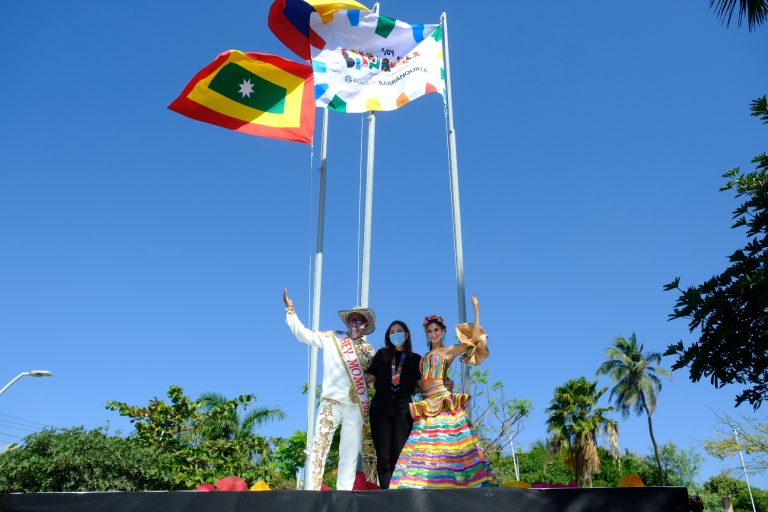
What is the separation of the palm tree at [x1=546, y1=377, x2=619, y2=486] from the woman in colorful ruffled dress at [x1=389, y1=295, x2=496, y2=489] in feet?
123

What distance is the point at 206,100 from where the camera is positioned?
11.2 metres

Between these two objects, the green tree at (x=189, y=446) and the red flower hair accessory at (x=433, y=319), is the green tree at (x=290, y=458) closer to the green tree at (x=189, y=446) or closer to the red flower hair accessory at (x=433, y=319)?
the green tree at (x=189, y=446)

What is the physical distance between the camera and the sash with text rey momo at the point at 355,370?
279 inches

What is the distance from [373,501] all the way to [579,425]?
4052 centimetres

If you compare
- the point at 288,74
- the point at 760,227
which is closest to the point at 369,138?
the point at 288,74

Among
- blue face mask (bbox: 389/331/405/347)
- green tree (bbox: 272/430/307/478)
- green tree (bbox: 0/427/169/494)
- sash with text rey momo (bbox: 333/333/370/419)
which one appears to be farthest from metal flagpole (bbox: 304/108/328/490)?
green tree (bbox: 272/430/307/478)

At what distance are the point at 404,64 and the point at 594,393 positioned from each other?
36.2 metres

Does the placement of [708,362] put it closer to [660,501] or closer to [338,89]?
[660,501]

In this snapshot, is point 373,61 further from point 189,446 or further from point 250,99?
→ point 189,446

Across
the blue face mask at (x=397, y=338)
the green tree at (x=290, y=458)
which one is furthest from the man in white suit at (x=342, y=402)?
the green tree at (x=290, y=458)

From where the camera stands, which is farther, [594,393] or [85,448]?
[594,393]

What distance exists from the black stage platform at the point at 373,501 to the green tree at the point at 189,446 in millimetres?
14056

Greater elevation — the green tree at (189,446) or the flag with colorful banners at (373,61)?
the flag with colorful banners at (373,61)

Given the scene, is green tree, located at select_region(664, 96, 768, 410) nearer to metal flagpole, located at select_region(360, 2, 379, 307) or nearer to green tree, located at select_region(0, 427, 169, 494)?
metal flagpole, located at select_region(360, 2, 379, 307)
